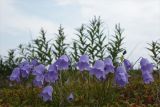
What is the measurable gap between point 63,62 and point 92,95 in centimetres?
134

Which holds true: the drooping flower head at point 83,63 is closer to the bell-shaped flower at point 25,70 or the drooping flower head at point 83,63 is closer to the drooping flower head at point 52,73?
the drooping flower head at point 52,73

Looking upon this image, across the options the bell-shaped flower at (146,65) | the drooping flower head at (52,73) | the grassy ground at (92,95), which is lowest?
the grassy ground at (92,95)

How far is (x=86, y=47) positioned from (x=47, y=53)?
96 cm

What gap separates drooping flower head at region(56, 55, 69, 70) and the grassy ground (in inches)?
25.7

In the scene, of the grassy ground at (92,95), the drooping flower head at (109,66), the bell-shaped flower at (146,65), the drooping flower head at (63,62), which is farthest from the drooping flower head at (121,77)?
the drooping flower head at (63,62)

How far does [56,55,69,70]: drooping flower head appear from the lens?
771 centimetres

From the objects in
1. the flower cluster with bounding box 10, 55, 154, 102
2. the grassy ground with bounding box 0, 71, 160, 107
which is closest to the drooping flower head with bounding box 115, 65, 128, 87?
the flower cluster with bounding box 10, 55, 154, 102

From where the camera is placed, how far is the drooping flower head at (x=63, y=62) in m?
7.71

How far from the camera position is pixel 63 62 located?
25.4 ft

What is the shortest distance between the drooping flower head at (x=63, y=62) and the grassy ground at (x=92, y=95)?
653mm

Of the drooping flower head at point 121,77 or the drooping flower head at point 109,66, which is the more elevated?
the drooping flower head at point 109,66

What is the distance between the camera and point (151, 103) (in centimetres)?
902

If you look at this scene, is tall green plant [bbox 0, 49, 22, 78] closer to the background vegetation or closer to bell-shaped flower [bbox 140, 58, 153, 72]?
the background vegetation

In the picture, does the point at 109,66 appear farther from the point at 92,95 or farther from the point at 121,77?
the point at 92,95
